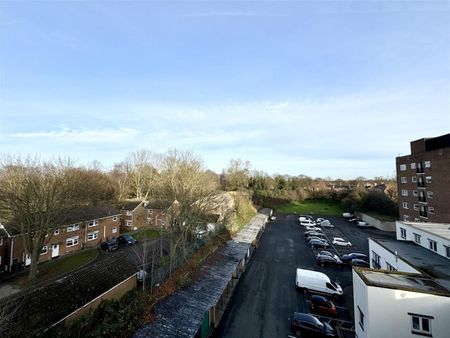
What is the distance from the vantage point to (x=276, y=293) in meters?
21.5

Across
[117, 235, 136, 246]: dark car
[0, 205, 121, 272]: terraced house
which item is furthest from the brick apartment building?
[0, 205, 121, 272]: terraced house

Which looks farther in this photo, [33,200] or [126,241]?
[126,241]

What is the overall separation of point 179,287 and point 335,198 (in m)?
70.7

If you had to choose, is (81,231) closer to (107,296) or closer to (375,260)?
(107,296)

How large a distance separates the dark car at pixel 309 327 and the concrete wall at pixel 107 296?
11.9 meters

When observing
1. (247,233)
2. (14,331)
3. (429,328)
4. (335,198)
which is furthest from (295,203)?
(14,331)

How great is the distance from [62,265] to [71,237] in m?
5.20

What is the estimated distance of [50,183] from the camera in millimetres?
23422

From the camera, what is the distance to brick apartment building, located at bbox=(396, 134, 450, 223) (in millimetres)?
37656

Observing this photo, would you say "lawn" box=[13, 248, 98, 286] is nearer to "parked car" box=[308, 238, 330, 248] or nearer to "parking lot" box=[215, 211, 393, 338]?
"parking lot" box=[215, 211, 393, 338]

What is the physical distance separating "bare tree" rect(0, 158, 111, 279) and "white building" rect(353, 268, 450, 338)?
25.9 meters

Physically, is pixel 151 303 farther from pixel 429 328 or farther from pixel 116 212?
pixel 116 212

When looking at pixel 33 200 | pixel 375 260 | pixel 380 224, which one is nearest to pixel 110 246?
pixel 33 200

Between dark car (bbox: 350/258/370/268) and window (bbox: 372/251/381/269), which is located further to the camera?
dark car (bbox: 350/258/370/268)
